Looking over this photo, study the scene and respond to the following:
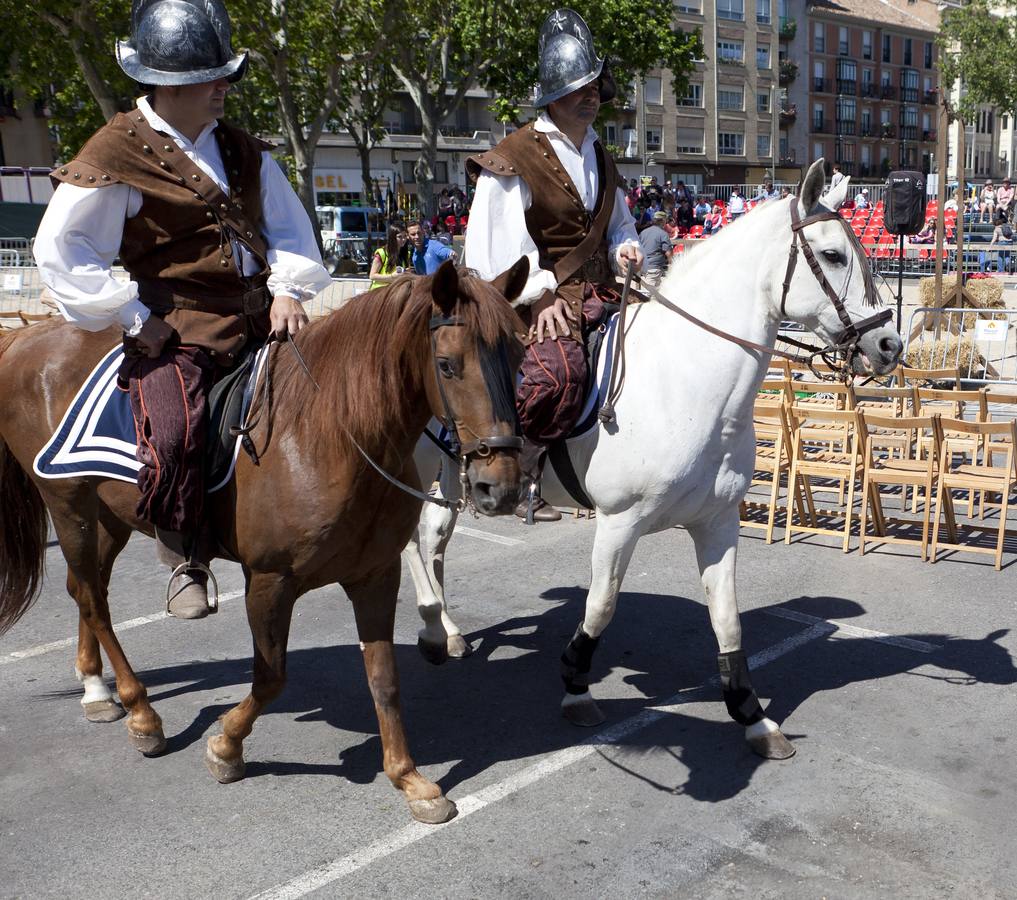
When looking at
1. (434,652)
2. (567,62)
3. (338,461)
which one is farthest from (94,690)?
(567,62)

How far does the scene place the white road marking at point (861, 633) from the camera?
5703 millimetres

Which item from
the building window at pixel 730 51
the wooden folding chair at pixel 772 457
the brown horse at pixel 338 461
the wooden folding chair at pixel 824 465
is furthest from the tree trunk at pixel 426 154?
the building window at pixel 730 51

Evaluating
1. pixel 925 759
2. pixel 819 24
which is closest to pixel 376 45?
pixel 925 759

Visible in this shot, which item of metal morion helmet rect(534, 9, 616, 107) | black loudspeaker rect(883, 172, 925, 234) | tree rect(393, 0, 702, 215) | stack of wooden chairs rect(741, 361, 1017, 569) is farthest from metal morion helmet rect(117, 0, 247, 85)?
tree rect(393, 0, 702, 215)

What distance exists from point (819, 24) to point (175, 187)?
274 ft

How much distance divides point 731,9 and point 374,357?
243 feet

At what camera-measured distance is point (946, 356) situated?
11930 mm

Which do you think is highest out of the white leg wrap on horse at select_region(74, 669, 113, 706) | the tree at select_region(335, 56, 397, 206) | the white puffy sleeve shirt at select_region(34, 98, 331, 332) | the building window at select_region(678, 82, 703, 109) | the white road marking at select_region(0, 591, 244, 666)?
the building window at select_region(678, 82, 703, 109)

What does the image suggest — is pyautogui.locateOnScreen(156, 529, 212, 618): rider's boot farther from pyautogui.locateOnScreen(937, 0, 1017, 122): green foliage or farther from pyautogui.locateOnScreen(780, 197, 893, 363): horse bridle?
pyautogui.locateOnScreen(937, 0, 1017, 122): green foliage

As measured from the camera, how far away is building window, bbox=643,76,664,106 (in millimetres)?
66562

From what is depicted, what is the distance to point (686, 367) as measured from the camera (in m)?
4.45

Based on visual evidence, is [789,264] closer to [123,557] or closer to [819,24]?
[123,557]

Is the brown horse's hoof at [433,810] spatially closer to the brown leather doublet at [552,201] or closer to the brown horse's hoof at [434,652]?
the brown horse's hoof at [434,652]

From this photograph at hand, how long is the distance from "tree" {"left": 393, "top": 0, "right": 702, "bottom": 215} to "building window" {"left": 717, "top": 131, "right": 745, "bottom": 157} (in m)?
35.2
